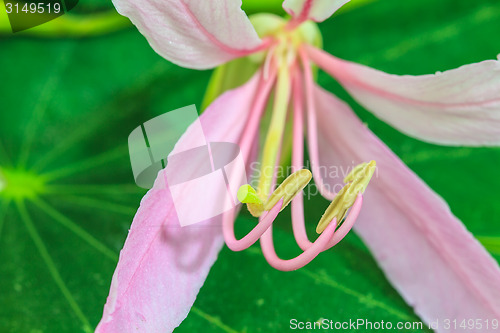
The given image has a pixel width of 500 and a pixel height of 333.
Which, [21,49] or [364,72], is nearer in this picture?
[364,72]

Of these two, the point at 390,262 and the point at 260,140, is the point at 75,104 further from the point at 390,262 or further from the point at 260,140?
the point at 390,262

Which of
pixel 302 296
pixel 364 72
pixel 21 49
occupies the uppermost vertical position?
pixel 364 72

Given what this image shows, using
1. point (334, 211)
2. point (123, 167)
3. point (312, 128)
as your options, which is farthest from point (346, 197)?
point (123, 167)

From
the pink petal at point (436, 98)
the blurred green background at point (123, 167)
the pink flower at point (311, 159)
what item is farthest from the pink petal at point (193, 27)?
the blurred green background at point (123, 167)

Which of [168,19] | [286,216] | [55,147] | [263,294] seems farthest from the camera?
[55,147]

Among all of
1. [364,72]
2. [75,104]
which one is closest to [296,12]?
[364,72]

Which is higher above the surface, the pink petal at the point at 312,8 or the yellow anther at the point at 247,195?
the pink petal at the point at 312,8

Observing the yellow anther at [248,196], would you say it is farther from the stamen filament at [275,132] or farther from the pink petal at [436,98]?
the pink petal at [436,98]

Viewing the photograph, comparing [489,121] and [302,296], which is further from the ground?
[489,121]
